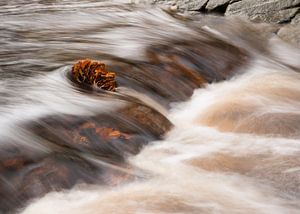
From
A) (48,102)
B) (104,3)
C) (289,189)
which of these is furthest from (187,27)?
(289,189)

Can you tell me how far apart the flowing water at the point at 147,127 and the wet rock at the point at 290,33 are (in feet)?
3.93

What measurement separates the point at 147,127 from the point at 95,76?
896 mm

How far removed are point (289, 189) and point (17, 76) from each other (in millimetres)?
2989

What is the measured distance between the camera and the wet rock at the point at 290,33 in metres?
8.67

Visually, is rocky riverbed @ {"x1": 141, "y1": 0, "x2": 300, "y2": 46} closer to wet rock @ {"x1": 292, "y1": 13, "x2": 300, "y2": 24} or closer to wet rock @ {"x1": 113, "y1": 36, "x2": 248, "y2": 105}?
wet rock @ {"x1": 292, "y1": 13, "x2": 300, "y2": 24}

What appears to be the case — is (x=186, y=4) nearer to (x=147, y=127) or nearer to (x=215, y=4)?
(x=215, y=4)

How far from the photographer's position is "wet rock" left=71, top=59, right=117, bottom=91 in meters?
4.88

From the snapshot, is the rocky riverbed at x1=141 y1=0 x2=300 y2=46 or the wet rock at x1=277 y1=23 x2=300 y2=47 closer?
the wet rock at x1=277 y1=23 x2=300 y2=47

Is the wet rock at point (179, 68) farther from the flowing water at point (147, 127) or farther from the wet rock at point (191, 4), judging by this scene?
the wet rock at point (191, 4)

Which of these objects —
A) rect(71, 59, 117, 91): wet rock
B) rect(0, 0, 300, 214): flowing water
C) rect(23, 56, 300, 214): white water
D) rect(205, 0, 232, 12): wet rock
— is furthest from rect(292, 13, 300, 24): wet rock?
rect(71, 59, 117, 91): wet rock

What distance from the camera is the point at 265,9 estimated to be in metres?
9.54

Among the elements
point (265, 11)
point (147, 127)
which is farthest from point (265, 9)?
point (147, 127)

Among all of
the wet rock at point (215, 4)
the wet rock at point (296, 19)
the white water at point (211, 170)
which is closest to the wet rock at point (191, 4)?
the wet rock at point (215, 4)

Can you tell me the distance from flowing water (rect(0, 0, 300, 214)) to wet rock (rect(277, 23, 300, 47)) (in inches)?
47.1
